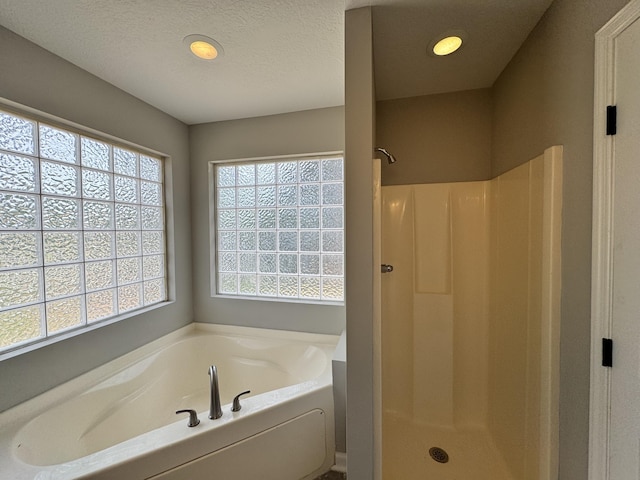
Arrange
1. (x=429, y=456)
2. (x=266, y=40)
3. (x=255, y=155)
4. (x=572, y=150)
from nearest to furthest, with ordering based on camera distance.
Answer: (x=572, y=150) < (x=266, y=40) < (x=429, y=456) < (x=255, y=155)

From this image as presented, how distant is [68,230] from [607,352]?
2.64 m

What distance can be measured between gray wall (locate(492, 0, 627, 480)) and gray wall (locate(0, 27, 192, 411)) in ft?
8.28

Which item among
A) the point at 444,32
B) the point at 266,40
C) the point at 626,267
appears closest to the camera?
the point at 626,267

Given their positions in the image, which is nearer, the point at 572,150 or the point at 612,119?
the point at 612,119

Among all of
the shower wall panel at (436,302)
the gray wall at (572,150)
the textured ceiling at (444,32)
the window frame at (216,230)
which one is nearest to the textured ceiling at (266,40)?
the textured ceiling at (444,32)

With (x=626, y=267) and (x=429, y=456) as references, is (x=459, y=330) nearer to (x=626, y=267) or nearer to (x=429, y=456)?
(x=429, y=456)

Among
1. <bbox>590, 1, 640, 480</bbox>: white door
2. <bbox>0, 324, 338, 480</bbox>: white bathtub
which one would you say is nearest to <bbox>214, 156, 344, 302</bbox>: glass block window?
<bbox>0, 324, 338, 480</bbox>: white bathtub

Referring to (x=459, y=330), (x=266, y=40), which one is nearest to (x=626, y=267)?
(x=459, y=330)

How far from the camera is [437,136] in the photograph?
174cm

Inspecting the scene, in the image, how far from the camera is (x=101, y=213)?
1.73 m

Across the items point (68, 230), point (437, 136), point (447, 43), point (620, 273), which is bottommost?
point (620, 273)

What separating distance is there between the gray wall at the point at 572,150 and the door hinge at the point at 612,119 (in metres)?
0.07

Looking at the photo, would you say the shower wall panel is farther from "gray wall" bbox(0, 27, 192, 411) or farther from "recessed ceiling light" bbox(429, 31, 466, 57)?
"gray wall" bbox(0, 27, 192, 411)

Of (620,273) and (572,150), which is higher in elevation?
(572,150)
